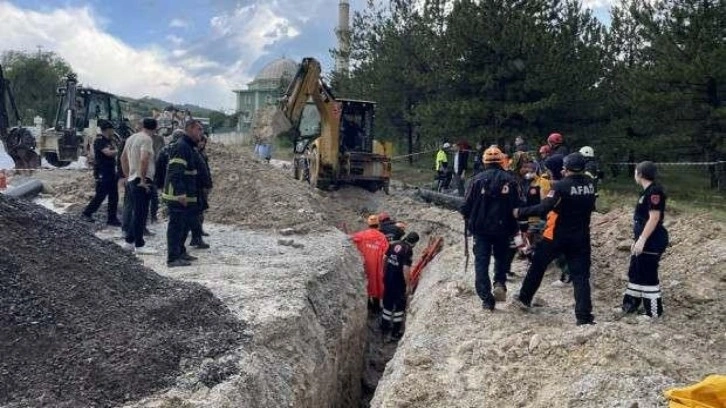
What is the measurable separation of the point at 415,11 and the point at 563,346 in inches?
1014

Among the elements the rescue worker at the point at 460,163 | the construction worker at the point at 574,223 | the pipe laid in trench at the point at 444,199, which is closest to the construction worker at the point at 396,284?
the construction worker at the point at 574,223

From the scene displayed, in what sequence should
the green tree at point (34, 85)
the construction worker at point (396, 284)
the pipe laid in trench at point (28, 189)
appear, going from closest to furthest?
the construction worker at point (396, 284) → the pipe laid in trench at point (28, 189) → the green tree at point (34, 85)

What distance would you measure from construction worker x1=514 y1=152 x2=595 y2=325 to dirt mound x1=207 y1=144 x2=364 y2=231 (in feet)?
19.0

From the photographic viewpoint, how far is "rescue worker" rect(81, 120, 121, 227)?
9945 millimetres

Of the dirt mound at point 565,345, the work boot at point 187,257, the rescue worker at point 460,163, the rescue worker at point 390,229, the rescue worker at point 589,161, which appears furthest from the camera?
the rescue worker at point 460,163

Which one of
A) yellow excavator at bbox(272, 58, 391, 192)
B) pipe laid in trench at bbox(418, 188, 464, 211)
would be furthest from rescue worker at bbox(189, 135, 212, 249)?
pipe laid in trench at bbox(418, 188, 464, 211)

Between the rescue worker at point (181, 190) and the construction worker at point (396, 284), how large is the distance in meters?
2.77

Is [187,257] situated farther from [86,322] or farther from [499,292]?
[499,292]

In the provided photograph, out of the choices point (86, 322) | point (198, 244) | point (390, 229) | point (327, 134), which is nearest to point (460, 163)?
point (327, 134)

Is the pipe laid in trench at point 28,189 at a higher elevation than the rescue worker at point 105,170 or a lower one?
lower

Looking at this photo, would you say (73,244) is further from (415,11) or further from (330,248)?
(415,11)

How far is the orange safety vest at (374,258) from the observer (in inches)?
422

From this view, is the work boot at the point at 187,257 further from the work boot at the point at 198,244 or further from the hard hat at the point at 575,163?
the hard hat at the point at 575,163

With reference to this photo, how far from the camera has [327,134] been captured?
16.1 metres
